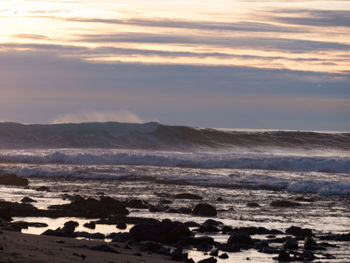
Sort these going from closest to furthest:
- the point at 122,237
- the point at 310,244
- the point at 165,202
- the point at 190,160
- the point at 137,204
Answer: the point at 310,244 < the point at 122,237 < the point at 137,204 < the point at 165,202 < the point at 190,160

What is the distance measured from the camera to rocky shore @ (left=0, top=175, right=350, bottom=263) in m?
10.8

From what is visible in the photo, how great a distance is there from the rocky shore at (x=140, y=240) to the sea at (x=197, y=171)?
360 millimetres

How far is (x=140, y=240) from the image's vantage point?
44.5ft

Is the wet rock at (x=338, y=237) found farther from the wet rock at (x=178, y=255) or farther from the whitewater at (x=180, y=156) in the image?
the whitewater at (x=180, y=156)

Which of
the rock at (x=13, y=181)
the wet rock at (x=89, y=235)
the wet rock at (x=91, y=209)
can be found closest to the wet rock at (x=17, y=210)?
the wet rock at (x=91, y=209)

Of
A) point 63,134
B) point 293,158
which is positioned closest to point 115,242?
point 293,158

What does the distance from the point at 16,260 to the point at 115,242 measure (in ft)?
15.0

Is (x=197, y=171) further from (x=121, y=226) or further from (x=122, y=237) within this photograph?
(x=122, y=237)

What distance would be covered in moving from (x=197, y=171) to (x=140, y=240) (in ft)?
79.0

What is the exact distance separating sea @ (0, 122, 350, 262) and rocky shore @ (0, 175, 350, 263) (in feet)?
1.18

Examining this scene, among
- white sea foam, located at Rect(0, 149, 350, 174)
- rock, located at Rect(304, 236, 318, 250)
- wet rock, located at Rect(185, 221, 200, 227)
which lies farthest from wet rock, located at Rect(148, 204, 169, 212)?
white sea foam, located at Rect(0, 149, 350, 174)

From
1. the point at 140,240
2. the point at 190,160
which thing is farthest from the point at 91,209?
Answer: the point at 190,160

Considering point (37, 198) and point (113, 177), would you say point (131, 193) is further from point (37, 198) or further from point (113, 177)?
point (113, 177)

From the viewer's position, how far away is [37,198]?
72.8 feet
